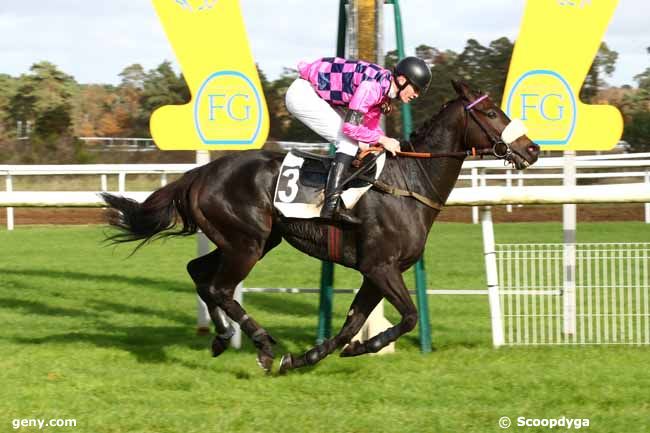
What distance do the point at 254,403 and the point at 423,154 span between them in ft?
5.70

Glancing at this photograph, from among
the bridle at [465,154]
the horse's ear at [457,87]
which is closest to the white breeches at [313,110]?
the bridle at [465,154]

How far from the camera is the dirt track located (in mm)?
16359

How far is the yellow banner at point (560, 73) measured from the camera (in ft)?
21.4

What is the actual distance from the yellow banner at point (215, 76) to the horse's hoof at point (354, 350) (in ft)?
→ 5.98

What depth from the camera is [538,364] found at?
18.1ft

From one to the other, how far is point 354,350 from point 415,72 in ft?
5.24

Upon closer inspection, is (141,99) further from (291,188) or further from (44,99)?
(291,188)

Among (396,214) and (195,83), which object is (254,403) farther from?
(195,83)

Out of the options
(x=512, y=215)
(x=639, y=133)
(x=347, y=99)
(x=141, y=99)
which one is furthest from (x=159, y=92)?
(x=347, y=99)

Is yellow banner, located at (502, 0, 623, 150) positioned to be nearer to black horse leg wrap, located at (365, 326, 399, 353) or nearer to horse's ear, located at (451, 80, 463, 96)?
horse's ear, located at (451, 80, 463, 96)

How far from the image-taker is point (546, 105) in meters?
6.56

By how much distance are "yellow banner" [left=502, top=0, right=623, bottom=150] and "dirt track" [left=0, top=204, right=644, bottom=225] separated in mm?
9434

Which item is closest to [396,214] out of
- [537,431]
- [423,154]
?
[423,154]

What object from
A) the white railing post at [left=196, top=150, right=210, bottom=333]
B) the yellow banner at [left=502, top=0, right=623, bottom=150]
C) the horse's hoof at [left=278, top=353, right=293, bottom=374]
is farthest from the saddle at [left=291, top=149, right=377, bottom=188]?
the yellow banner at [left=502, top=0, right=623, bottom=150]
